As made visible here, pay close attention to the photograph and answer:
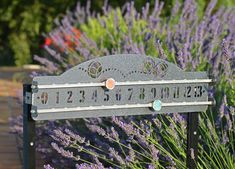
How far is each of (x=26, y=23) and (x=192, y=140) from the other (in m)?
10.3

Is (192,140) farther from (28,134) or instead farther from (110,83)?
(28,134)

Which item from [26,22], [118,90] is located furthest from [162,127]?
[26,22]

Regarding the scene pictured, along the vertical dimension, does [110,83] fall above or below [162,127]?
above

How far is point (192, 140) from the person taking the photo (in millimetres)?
3086

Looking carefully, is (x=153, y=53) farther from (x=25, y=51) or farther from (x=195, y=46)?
(x=25, y=51)

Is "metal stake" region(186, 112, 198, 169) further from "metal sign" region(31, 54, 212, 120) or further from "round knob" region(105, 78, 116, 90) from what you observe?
"round knob" region(105, 78, 116, 90)

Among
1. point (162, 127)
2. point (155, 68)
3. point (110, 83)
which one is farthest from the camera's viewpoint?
point (162, 127)

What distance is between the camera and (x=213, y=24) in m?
4.98

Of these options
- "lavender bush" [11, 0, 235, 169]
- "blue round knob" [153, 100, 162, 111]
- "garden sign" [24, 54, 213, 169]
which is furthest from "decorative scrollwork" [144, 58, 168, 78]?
"lavender bush" [11, 0, 235, 169]

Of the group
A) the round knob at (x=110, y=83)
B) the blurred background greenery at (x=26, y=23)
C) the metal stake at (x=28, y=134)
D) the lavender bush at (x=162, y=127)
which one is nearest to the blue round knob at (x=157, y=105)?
the lavender bush at (x=162, y=127)

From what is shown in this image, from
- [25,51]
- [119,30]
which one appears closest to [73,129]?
[119,30]

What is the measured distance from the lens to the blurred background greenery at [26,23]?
13.0 m

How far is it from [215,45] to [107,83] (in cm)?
190

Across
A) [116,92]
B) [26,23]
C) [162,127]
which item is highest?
[116,92]
